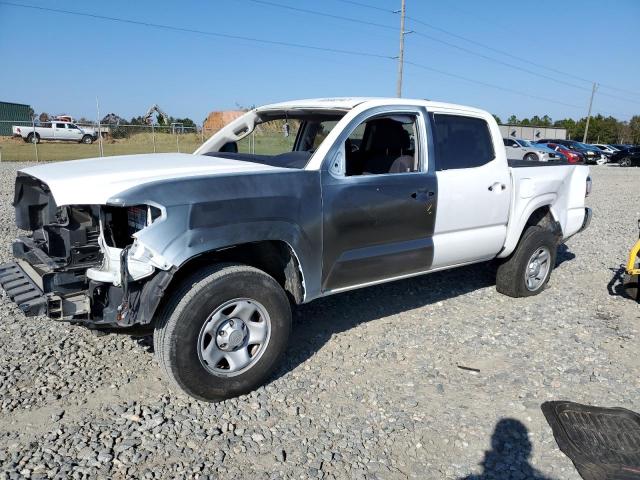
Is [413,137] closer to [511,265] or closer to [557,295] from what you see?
[511,265]

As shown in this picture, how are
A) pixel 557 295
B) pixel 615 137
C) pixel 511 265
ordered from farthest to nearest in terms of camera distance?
pixel 615 137
pixel 557 295
pixel 511 265

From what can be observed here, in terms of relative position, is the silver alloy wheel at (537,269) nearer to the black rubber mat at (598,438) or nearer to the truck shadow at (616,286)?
the truck shadow at (616,286)

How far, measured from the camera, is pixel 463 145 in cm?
465

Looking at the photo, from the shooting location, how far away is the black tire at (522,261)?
5.34 meters

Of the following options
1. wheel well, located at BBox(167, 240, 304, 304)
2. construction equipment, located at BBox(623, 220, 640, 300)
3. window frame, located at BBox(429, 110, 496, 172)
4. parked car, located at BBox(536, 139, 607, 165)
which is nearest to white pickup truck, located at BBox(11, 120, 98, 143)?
parked car, located at BBox(536, 139, 607, 165)

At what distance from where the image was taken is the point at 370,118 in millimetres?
4023

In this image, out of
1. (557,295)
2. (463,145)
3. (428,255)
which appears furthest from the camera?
(557,295)

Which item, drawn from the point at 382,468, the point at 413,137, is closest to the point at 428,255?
the point at 413,137

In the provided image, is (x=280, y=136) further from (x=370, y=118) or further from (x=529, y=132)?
(x=529, y=132)

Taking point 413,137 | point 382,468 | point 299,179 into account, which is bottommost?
point 382,468

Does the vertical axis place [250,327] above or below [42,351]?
above

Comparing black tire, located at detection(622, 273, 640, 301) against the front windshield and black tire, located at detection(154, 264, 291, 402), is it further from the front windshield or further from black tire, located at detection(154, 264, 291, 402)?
black tire, located at detection(154, 264, 291, 402)

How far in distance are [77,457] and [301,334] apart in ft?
6.83

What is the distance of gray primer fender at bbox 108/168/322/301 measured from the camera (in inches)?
115
